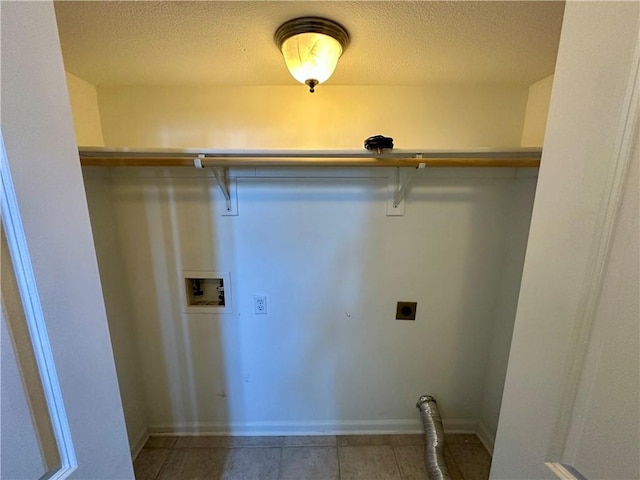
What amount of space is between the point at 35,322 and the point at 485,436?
2337 mm

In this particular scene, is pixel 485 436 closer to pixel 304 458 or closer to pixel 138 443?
pixel 304 458

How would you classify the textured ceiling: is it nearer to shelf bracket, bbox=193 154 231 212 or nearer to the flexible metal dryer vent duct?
shelf bracket, bbox=193 154 231 212

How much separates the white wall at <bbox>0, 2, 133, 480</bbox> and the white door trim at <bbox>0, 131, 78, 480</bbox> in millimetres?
10

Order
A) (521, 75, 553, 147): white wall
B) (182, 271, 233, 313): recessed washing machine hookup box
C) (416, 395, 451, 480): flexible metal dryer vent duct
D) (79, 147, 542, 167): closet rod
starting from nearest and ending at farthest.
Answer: (79, 147, 542, 167): closet rod < (521, 75, 553, 147): white wall < (416, 395, 451, 480): flexible metal dryer vent duct < (182, 271, 233, 313): recessed washing machine hookup box

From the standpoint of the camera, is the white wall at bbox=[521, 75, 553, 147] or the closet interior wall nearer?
the white wall at bbox=[521, 75, 553, 147]

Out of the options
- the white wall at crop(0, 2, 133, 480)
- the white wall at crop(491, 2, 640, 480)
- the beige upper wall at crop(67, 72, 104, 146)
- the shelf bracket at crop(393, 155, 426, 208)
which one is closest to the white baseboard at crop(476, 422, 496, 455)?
the white wall at crop(491, 2, 640, 480)

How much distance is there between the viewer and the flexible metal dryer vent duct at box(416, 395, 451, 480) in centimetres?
148

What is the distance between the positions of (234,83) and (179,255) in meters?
1.03

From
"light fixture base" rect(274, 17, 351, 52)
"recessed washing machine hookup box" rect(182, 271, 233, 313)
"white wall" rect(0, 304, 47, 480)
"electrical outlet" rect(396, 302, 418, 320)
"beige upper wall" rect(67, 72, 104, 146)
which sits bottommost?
"electrical outlet" rect(396, 302, 418, 320)

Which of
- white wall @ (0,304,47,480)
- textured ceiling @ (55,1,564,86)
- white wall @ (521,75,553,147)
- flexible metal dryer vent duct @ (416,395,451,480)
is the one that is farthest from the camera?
flexible metal dryer vent duct @ (416,395,451,480)

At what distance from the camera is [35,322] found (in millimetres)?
421

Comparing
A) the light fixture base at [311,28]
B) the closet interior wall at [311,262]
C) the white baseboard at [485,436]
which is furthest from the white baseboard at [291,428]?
the light fixture base at [311,28]

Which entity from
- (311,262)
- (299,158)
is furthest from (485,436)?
(299,158)

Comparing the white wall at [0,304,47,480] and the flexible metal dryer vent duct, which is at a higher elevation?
the white wall at [0,304,47,480]
